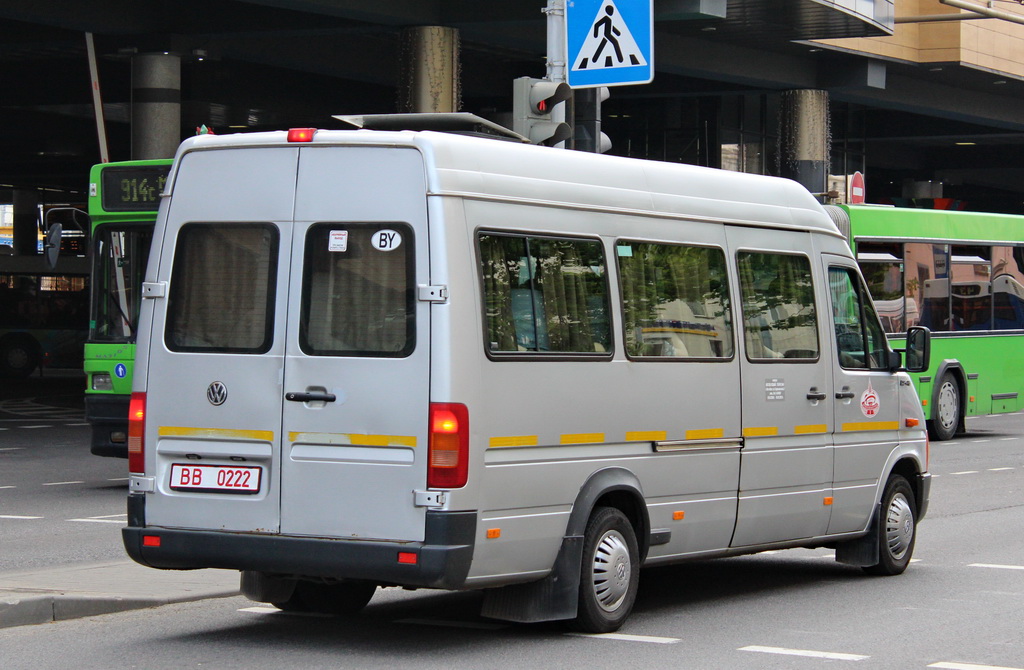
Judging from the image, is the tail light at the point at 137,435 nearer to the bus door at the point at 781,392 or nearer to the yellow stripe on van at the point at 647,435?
the yellow stripe on van at the point at 647,435

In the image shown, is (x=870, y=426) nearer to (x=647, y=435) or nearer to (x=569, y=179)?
(x=647, y=435)

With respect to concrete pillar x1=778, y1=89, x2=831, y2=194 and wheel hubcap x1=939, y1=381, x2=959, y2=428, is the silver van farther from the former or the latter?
concrete pillar x1=778, y1=89, x2=831, y2=194

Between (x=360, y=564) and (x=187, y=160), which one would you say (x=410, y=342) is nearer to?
(x=360, y=564)

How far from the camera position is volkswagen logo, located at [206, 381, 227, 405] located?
7.73 metres

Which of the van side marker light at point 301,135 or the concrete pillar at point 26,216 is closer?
the van side marker light at point 301,135

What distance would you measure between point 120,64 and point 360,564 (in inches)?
1184

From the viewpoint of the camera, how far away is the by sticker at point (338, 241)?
24.9ft

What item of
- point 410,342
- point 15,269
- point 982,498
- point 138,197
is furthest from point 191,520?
point 15,269

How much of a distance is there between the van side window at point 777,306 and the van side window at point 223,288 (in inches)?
116

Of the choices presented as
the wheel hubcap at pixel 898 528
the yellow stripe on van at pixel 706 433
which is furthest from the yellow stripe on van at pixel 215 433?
the wheel hubcap at pixel 898 528

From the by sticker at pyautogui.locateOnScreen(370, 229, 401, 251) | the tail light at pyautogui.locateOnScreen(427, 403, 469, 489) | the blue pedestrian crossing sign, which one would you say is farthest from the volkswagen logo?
the blue pedestrian crossing sign

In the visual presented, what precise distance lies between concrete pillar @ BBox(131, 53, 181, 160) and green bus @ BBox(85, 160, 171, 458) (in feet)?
40.8

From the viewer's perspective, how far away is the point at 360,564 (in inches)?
285

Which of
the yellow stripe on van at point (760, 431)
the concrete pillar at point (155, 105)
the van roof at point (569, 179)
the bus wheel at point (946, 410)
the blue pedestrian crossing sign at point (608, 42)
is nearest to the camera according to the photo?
the van roof at point (569, 179)
